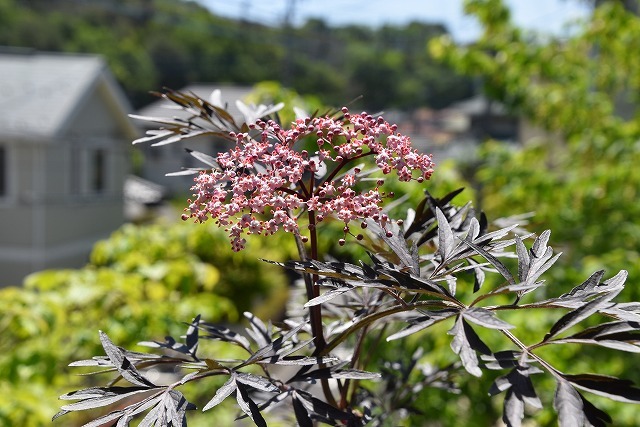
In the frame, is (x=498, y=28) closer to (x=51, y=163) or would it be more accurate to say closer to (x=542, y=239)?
(x=542, y=239)

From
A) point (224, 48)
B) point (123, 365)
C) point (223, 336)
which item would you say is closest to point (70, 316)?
point (223, 336)

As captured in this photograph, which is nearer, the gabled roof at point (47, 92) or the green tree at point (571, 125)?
the green tree at point (571, 125)

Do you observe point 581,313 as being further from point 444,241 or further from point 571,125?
point 571,125

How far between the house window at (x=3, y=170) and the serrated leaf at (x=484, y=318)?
958 cm

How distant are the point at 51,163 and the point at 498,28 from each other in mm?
6999

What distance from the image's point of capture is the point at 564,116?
461 cm

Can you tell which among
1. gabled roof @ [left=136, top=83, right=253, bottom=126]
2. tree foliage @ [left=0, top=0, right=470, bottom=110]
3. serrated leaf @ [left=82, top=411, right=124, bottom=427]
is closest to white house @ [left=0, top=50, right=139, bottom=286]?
gabled roof @ [left=136, top=83, right=253, bottom=126]

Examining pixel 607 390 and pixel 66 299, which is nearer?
pixel 607 390

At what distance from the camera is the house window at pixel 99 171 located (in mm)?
10748

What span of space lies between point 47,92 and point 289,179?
33.0 ft

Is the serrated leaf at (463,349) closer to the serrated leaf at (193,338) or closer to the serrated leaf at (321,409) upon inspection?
the serrated leaf at (321,409)

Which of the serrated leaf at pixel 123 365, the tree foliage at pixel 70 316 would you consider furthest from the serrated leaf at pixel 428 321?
the tree foliage at pixel 70 316

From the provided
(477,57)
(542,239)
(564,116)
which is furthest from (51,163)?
(542,239)

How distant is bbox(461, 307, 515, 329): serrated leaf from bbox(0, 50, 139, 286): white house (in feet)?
29.5
